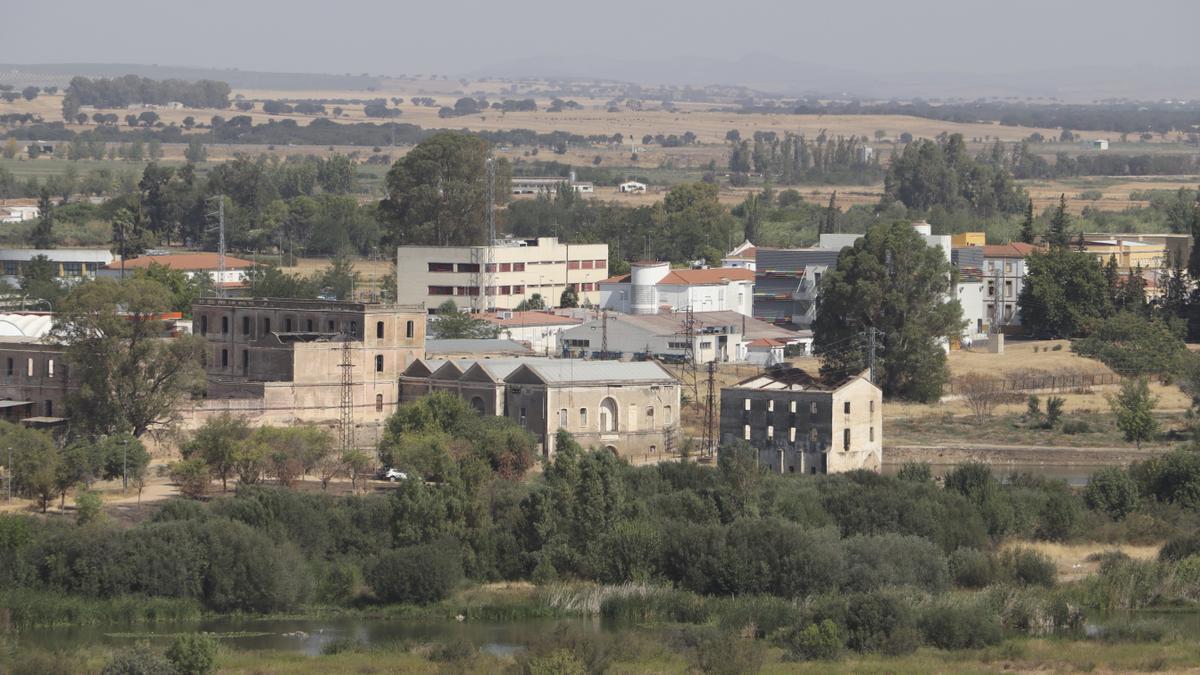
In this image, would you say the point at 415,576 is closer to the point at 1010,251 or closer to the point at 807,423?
the point at 807,423

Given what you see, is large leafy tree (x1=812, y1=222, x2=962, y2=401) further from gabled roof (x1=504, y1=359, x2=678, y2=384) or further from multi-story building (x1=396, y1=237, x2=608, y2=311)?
multi-story building (x1=396, y1=237, x2=608, y2=311)

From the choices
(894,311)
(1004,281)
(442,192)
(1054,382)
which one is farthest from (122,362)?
(442,192)

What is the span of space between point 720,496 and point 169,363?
1413 cm

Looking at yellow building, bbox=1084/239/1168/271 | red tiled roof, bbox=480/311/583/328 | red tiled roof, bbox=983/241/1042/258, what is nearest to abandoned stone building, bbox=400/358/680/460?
red tiled roof, bbox=480/311/583/328

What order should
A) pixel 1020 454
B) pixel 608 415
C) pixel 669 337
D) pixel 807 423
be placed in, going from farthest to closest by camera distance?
pixel 669 337, pixel 1020 454, pixel 608 415, pixel 807 423

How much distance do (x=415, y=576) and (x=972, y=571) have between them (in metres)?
9.20

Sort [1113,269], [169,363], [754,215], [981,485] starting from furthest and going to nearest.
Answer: [754,215], [1113,269], [169,363], [981,485]

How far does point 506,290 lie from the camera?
78.8 m

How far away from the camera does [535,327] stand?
6788 cm

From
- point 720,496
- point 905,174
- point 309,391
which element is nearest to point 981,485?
point 720,496

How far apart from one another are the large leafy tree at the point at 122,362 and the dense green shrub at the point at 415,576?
12.3 metres

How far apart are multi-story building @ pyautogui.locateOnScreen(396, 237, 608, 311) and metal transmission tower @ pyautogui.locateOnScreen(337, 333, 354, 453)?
68.8 ft

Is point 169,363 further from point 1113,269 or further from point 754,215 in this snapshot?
point 754,215

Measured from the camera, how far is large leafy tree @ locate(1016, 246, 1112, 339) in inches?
2832
